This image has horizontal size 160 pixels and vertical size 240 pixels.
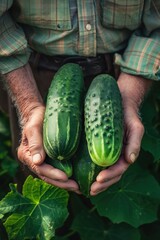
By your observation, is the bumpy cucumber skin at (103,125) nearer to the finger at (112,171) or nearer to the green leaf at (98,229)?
the finger at (112,171)

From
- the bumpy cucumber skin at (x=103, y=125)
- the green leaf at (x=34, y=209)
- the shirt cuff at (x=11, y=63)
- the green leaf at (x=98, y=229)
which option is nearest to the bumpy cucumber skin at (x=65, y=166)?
the bumpy cucumber skin at (x=103, y=125)

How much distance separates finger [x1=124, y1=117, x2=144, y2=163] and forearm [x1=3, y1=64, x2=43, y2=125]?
0.42 meters

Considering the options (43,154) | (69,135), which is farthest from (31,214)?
(69,135)

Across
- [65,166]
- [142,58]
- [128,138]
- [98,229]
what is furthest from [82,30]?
[98,229]

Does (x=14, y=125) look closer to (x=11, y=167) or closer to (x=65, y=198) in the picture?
(x=11, y=167)

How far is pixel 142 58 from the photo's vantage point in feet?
7.02

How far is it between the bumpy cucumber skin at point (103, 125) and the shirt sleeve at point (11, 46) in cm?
49

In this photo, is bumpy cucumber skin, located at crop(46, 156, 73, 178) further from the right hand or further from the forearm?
the forearm

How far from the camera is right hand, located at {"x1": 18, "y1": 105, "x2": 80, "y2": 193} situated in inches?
66.1

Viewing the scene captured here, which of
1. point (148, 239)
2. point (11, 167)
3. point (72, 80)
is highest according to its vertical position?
point (72, 80)

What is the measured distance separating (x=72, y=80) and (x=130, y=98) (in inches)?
11.7

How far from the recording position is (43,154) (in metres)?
1.70

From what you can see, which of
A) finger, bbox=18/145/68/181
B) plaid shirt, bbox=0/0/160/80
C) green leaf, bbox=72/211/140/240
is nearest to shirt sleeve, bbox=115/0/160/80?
plaid shirt, bbox=0/0/160/80

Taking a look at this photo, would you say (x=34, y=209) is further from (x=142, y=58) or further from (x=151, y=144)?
(x=142, y=58)
